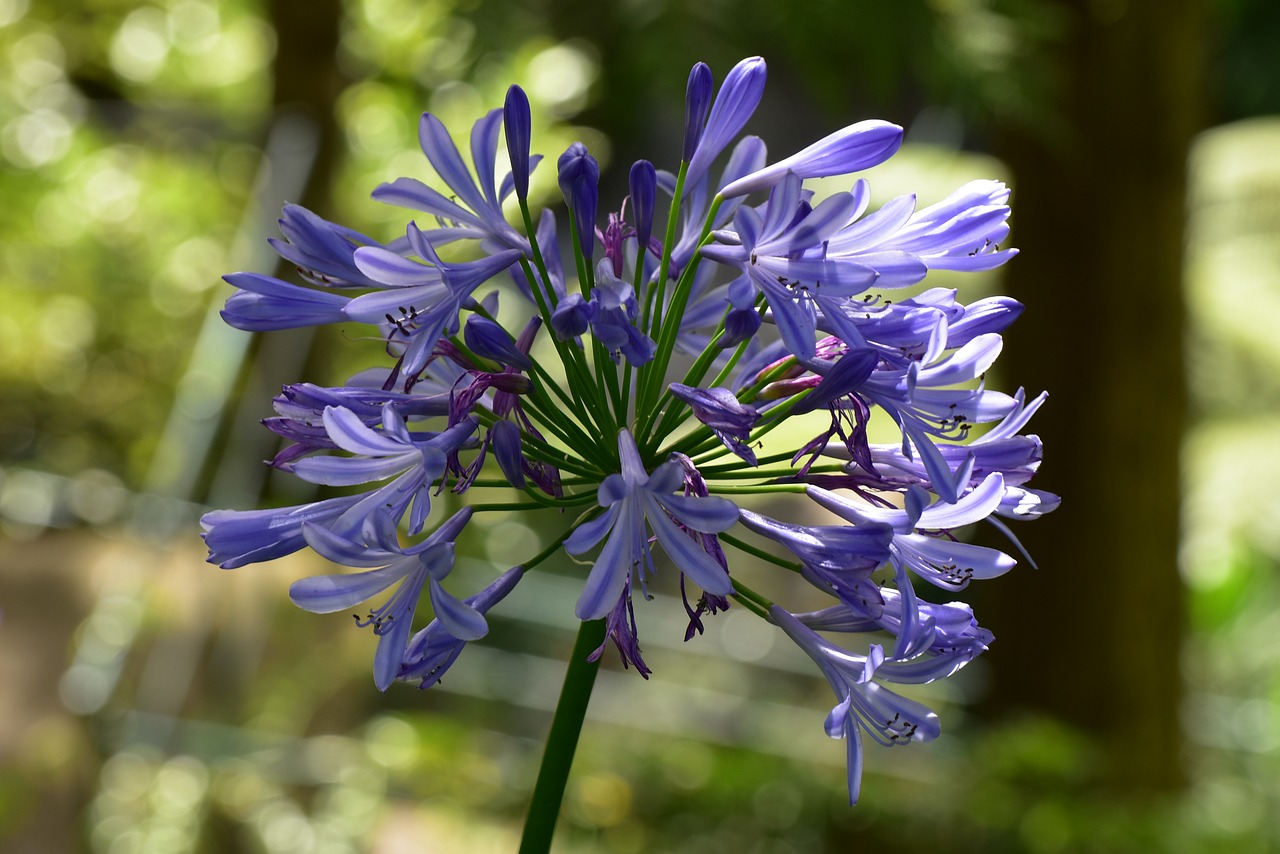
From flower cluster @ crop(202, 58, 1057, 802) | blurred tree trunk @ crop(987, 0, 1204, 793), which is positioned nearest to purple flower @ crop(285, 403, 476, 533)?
flower cluster @ crop(202, 58, 1057, 802)

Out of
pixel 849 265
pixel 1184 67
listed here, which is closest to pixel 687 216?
pixel 849 265

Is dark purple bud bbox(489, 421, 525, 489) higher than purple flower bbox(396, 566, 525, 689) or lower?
higher

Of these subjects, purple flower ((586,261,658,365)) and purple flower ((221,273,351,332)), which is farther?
purple flower ((221,273,351,332))

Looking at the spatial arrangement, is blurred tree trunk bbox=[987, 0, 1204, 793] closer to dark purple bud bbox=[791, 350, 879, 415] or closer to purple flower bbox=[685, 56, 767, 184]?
purple flower bbox=[685, 56, 767, 184]

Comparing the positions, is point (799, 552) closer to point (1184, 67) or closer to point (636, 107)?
point (1184, 67)

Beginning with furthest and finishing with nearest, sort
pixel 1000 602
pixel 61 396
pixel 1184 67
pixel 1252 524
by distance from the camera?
pixel 1252 524
pixel 61 396
pixel 1000 602
pixel 1184 67

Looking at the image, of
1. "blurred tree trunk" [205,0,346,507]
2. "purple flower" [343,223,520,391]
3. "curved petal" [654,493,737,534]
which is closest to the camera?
"curved petal" [654,493,737,534]

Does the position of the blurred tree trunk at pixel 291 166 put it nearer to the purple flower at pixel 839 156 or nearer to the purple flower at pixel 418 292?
the purple flower at pixel 418 292

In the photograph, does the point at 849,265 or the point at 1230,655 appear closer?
the point at 849,265

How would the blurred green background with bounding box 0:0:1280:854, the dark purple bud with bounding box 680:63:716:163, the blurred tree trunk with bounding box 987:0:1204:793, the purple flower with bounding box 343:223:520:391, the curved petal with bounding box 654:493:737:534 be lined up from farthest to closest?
the blurred tree trunk with bounding box 987:0:1204:793, the blurred green background with bounding box 0:0:1280:854, the dark purple bud with bounding box 680:63:716:163, the purple flower with bounding box 343:223:520:391, the curved petal with bounding box 654:493:737:534
